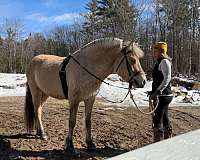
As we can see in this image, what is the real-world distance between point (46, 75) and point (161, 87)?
84.2 inches

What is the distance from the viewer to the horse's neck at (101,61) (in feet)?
20.3

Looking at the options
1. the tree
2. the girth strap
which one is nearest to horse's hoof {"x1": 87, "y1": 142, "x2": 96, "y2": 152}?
the girth strap

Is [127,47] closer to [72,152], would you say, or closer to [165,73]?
[165,73]

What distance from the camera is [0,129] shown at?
7.74 m

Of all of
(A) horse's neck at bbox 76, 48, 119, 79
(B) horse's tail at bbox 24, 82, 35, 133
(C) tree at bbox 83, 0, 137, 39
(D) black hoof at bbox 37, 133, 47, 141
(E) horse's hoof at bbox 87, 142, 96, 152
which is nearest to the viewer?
(A) horse's neck at bbox 76, 48, 119, 79

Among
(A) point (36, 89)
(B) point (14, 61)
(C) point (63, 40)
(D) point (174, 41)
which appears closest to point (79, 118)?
(A) point (36, 89)

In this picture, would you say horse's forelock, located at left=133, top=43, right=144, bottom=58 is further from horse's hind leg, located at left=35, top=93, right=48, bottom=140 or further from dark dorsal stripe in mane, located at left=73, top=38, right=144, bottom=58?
horse's hind leg, located at left=35, top=93, right=48, bottom=140

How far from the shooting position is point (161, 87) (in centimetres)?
591

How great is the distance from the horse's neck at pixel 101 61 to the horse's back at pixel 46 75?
71 cm

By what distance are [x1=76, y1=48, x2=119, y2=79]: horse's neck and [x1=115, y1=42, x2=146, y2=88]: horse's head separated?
4.4 inches

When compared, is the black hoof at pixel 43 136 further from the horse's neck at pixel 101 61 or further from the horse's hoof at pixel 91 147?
the horse's neck at pixel 101 61

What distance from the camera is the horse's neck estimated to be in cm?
620

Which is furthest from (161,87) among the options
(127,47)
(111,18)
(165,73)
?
(111,18)

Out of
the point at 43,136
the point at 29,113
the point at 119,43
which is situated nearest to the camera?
the point at 119,43
